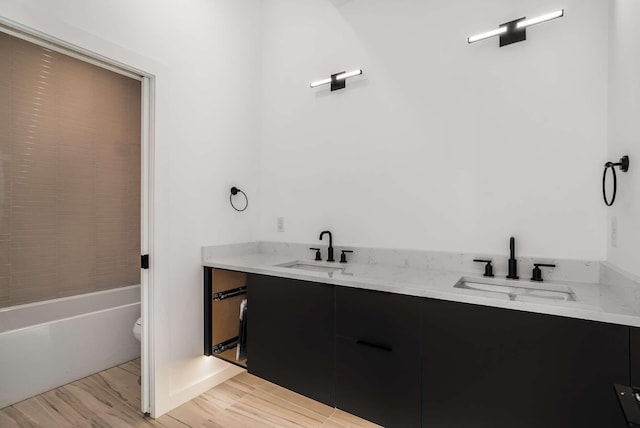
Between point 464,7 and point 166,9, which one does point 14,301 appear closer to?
point 166,9

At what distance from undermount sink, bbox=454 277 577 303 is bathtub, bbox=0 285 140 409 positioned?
8.93 feet

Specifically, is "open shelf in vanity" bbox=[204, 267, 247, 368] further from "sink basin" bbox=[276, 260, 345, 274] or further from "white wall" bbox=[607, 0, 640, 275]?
"white wall" bbox=[607, 0, 640, 275]

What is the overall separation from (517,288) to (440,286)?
0.47 meters

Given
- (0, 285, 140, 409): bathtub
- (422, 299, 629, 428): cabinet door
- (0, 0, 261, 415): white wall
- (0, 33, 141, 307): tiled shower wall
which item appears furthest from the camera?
(0, 33, 141, 307): tiled shower wall

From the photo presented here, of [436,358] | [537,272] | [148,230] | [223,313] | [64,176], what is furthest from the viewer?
[64,176]

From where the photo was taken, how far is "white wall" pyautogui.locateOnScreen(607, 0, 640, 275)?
1153 millimetres

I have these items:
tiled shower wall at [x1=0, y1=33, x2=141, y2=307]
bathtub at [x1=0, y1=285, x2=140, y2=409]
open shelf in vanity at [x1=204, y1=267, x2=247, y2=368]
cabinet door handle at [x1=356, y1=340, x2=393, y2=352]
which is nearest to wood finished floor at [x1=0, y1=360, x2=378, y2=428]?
bathtub at [x1=0, y1=285, x2=140, y2=409]

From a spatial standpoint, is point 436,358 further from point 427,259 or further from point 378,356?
point 427,259

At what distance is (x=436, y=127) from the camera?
194cm

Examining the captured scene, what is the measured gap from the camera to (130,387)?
226cm

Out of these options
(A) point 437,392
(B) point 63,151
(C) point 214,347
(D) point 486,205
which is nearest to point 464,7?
(D) point 486,205

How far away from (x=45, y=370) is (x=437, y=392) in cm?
261

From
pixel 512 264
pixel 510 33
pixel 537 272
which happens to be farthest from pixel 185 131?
pixel 537 272

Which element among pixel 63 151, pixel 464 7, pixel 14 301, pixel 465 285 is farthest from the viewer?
pixel 63 151
